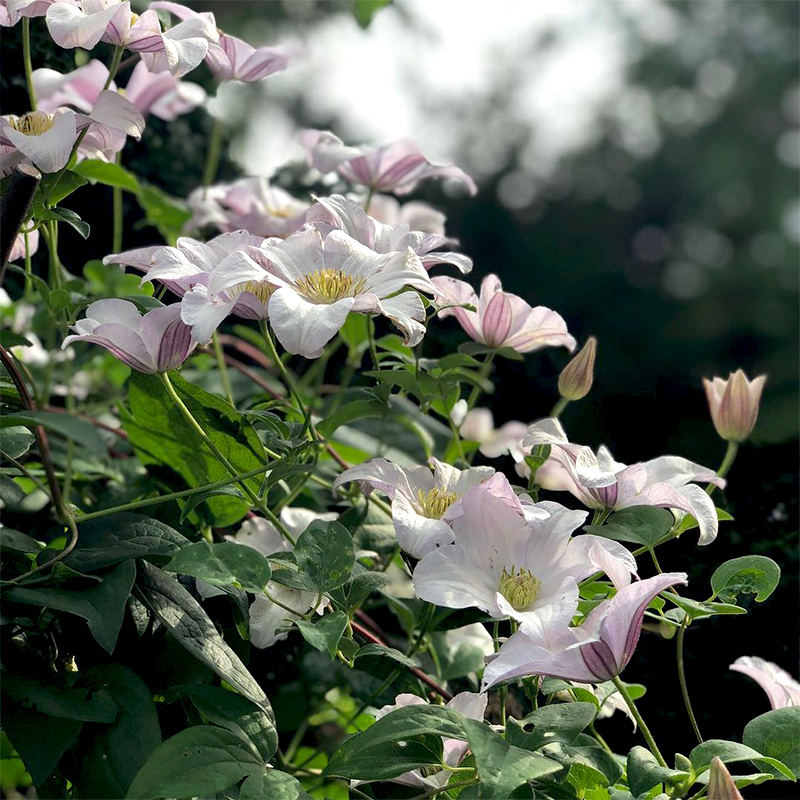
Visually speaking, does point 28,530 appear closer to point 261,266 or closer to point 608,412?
point 261,266

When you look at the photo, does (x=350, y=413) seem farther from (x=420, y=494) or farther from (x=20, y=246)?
(x=20, y=246)

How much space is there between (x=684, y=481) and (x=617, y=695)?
0.10 meters

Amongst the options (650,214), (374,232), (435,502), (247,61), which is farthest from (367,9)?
(650,214)

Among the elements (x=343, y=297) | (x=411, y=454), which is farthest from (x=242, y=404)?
(x=343, y=297)

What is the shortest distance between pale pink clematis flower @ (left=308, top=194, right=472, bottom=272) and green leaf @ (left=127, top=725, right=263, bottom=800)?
0.63ft

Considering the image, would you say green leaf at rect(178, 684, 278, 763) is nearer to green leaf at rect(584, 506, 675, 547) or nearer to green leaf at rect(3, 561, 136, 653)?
green leaf at rect(3, 561, 136, 653)

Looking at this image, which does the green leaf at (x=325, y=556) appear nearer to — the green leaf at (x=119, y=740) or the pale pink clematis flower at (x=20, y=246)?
the green leaf at (x=119, y=740)

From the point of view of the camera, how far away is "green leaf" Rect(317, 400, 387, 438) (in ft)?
1.39

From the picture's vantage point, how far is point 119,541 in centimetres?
37

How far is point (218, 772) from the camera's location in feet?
1.02

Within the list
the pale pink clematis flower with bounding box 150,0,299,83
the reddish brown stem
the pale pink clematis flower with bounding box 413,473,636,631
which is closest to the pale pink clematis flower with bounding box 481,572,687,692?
the pale pink clematis flower with bounding box 413,473,636,631

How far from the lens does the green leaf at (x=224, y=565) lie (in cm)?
33

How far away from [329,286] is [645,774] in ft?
0.64

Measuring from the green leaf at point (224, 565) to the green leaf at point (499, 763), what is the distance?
84 mm
